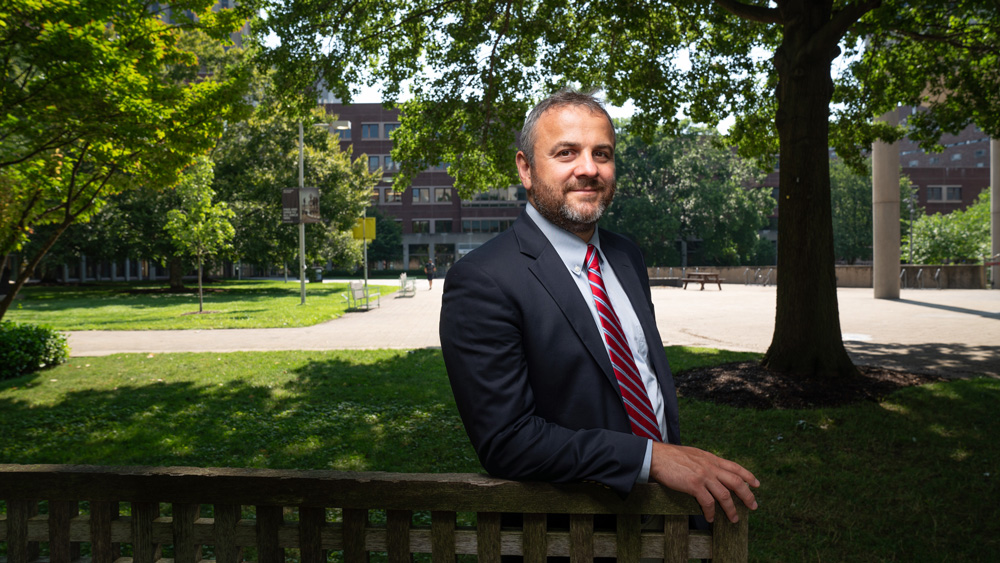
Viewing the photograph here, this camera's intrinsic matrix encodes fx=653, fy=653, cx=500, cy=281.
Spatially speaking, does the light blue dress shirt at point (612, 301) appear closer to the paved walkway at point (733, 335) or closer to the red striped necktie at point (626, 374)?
the red striped necktie at point (626, 374)

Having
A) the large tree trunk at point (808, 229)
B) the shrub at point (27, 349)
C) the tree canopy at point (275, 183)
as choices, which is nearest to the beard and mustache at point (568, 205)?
the large tree trunk at point (808, 229)

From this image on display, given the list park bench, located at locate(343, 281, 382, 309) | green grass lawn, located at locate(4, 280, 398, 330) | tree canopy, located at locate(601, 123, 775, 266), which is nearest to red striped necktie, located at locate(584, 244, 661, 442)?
green grass lawn, located at locate(4, 280, 398, 330)

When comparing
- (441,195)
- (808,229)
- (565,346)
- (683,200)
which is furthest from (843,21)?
(441,195)

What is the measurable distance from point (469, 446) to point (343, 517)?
4.33 m

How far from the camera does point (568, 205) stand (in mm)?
1896

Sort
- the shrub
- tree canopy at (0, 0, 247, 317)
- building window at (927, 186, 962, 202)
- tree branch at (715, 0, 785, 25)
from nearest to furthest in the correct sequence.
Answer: tree canopy at (0, 0, 247, 317) → tree branch at (715, 0, 785, 25) → the shrub → building window at (927, 186, 962, 202)

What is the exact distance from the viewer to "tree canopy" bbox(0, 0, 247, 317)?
21.0 ft

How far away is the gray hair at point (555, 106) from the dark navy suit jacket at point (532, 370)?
0.26 m

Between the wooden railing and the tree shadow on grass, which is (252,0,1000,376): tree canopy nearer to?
the tree shadow on grass

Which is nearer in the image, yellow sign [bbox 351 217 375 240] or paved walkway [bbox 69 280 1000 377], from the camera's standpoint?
paved walkway [bbox 69 280 1000 377]

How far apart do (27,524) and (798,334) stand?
8.00 meters

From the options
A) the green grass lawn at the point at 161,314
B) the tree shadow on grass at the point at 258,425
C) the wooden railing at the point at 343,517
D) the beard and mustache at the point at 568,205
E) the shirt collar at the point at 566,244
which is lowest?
the tree shadow on grass at the point at 258,425

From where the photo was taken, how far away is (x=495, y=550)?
1.83 meters

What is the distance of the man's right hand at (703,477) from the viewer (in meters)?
1.62
